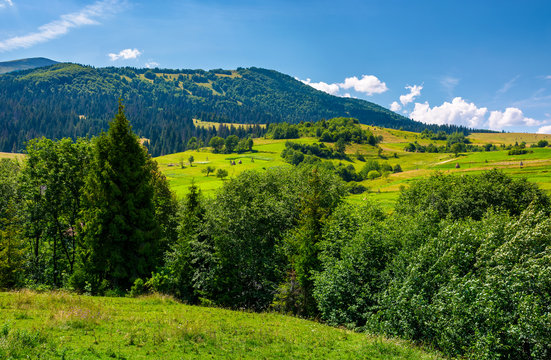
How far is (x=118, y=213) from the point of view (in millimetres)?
29922

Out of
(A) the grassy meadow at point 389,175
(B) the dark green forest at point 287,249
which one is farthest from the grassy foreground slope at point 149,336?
(A) the grassy meadow at point 389,175

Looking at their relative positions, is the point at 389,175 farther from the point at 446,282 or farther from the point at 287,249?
the point at 446,282

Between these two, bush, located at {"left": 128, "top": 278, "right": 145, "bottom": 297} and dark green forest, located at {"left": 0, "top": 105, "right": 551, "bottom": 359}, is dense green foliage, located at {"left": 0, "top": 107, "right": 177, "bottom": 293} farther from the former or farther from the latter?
bush, located at {"left": 128, "top": 278, "right": 145, "bottom": 297}

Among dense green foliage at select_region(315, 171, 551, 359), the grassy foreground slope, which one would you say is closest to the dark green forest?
dense green foliage at select_region(315, 171, 551, 359)

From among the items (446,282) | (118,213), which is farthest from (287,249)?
(118,213)

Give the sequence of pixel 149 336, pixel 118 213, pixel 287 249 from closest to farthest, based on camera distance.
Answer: pixel 149 336
pixel 118 213
pixel 287 249

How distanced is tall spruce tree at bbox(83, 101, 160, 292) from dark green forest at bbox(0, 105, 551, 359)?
11cm

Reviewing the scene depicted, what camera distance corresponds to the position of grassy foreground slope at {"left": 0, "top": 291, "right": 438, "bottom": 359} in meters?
12.2

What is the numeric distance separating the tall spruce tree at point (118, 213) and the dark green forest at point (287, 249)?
0.38ft

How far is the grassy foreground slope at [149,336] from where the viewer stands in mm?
12164

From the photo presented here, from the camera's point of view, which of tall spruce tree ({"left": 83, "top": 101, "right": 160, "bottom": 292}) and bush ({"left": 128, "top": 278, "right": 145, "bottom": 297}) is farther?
tall spruce tree ({"left": 83, "top": 101, "right": 160, "bottom": 292})

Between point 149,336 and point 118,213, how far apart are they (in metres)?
18.7

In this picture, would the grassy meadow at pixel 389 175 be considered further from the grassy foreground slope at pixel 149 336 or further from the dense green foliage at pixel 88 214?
the dense green foliage at pixel 88 214

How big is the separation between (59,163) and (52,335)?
86.0ft
